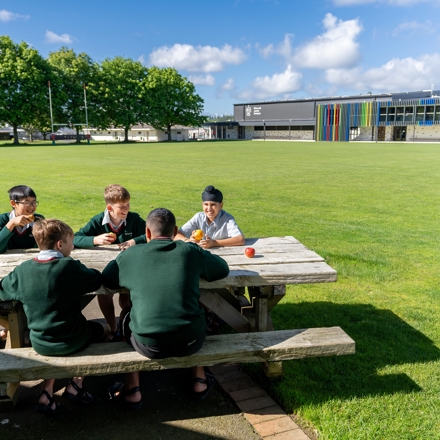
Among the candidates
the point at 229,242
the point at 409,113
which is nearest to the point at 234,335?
the point at 229,242

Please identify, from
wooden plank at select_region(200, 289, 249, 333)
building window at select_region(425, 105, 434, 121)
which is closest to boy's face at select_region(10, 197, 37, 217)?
wooden plank at select_region(200, 289, 249, 333)

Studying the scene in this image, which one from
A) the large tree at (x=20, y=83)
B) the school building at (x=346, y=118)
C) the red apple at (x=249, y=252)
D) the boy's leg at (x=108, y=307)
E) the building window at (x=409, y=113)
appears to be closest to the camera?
the red apple at (x=249, y=252)

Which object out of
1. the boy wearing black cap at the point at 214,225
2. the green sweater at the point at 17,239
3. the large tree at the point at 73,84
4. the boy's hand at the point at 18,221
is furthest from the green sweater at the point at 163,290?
the large tree at the point at 73,84

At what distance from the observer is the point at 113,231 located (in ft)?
14.9

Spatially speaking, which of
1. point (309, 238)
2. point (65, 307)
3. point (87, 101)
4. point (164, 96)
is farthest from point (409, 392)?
point (164, 96)

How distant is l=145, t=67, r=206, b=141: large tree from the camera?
7444 cm

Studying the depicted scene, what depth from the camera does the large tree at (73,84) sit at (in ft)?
209

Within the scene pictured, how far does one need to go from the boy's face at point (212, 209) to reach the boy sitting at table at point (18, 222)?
1.69 meters

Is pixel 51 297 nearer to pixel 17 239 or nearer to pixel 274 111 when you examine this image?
pixel 17 239

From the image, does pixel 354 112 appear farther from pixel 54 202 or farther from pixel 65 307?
pixel 65 307

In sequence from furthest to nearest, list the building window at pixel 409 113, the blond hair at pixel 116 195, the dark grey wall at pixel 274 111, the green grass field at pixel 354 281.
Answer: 1. the dark grey wall at pixel 274 111
2. the building window at pixel 409 113
3. the blond hair at pixel 116 195
4. the green grass field at pixel 354 281

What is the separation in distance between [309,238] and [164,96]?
236 ft

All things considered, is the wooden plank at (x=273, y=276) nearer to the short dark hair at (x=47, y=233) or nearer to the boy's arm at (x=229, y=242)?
the boy's arm at (x=229, y=242)

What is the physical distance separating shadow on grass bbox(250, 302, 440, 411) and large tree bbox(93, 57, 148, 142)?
66416 millimetres
